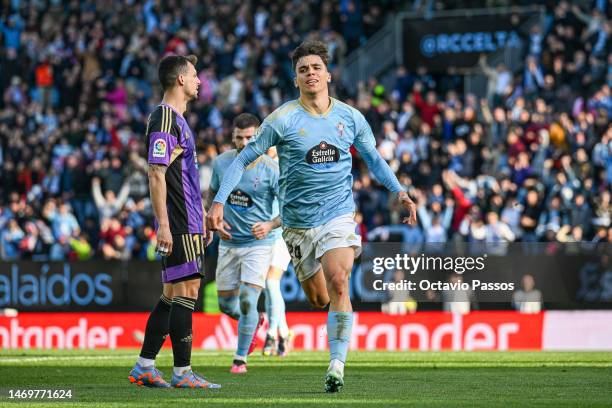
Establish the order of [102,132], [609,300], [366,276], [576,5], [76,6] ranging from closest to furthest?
[609,300]
[366,276]
[576,5]
[102,132]
[76,6]

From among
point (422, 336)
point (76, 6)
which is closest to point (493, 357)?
point (422, 336)

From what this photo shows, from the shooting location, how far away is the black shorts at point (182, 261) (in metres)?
10.3

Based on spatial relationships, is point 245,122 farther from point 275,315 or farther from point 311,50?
point 311,50

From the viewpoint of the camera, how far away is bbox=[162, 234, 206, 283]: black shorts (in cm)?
1031

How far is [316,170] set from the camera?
34.3 ft

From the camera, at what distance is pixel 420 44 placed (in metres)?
30.3

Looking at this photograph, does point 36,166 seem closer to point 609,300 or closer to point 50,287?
point 50,287

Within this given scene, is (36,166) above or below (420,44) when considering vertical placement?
below

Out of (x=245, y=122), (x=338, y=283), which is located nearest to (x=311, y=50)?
(x=338, y=283)

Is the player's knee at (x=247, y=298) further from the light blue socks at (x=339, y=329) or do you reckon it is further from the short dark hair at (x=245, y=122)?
the light blue socks at (x=339, y=329)

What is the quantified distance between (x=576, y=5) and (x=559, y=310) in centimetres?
1103

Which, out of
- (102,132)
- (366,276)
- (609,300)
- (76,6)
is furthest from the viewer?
(76,6)

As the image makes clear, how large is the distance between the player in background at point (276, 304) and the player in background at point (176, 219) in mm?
4697
